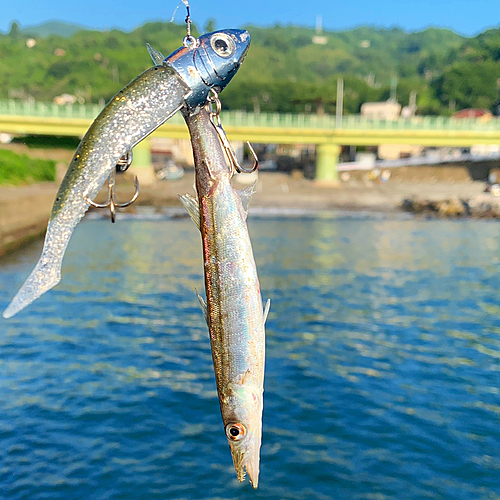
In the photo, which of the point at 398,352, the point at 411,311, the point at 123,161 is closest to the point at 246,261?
the point at 123,161

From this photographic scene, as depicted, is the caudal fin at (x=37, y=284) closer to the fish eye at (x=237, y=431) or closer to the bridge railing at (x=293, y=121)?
the fish eye at (x=237, y=431)

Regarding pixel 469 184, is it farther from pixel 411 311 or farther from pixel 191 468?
pixel 191 468

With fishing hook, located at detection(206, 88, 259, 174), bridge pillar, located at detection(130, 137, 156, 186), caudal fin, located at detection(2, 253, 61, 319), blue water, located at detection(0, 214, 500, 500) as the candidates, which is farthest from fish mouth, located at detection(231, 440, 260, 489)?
bridge pillar, located at detection(130, 137, 156, 186)

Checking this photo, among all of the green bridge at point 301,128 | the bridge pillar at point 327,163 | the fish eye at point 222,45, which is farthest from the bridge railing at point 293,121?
the fish eye at point 222,45

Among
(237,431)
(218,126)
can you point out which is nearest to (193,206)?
(218,126)

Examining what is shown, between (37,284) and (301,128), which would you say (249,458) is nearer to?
(37,284)

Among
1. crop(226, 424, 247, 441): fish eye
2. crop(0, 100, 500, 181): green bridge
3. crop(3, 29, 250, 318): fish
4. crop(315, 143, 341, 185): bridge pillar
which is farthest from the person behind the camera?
crop(315, 143, 341, 185): bridge pillar

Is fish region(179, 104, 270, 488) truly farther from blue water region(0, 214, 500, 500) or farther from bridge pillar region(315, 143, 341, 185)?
bridge pillar region(315, 143, 341, 185)
